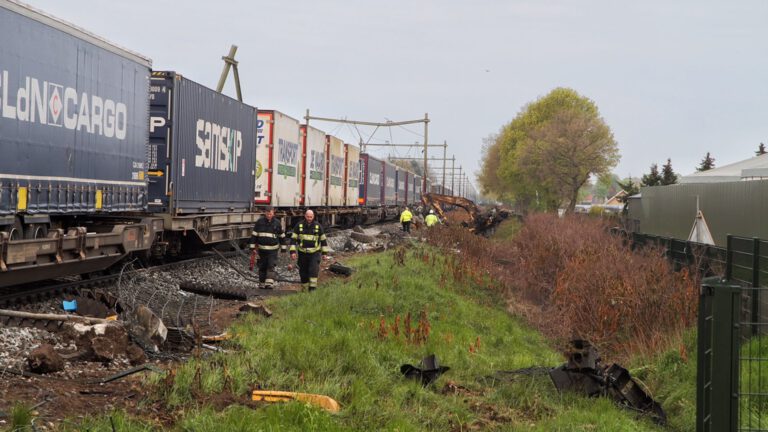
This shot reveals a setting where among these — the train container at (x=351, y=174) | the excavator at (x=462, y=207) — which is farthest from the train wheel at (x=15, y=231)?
the excavator at (x=462, y=207)

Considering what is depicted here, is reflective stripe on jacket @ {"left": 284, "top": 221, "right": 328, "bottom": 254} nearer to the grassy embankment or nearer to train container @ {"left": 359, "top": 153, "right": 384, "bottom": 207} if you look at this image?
the grassy embankment

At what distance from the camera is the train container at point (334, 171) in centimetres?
3066

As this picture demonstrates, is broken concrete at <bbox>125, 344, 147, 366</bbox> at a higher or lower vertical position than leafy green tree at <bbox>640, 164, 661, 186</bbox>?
lower

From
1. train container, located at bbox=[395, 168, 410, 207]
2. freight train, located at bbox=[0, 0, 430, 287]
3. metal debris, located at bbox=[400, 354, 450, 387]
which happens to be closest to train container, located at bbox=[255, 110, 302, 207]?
freight train, located at bbox=[0, 0, 430, 287]

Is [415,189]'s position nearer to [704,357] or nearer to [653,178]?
[653,178]

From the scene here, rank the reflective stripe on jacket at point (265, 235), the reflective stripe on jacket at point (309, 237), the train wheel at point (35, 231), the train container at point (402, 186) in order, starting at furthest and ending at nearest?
the train container at point (402, 186), the reflective stripe on jacket at point (265, 235), the reflective stripe on jacket at point (309, 237), the train wheel at point (35, 231)

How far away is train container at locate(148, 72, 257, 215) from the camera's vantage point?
50.2 feet

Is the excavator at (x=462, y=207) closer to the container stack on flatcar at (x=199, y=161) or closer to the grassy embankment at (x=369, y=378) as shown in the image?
the container stack on flatcar at (x=199, y=161)

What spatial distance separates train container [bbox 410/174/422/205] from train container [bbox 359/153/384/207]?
56.6 ft

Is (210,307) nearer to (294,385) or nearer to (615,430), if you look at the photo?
(294,385)

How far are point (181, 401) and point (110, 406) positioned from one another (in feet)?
1.68

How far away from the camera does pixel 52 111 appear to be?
10688mm

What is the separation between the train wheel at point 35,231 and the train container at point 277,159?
10.7 meters

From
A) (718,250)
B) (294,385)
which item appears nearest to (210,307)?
(294,385)
